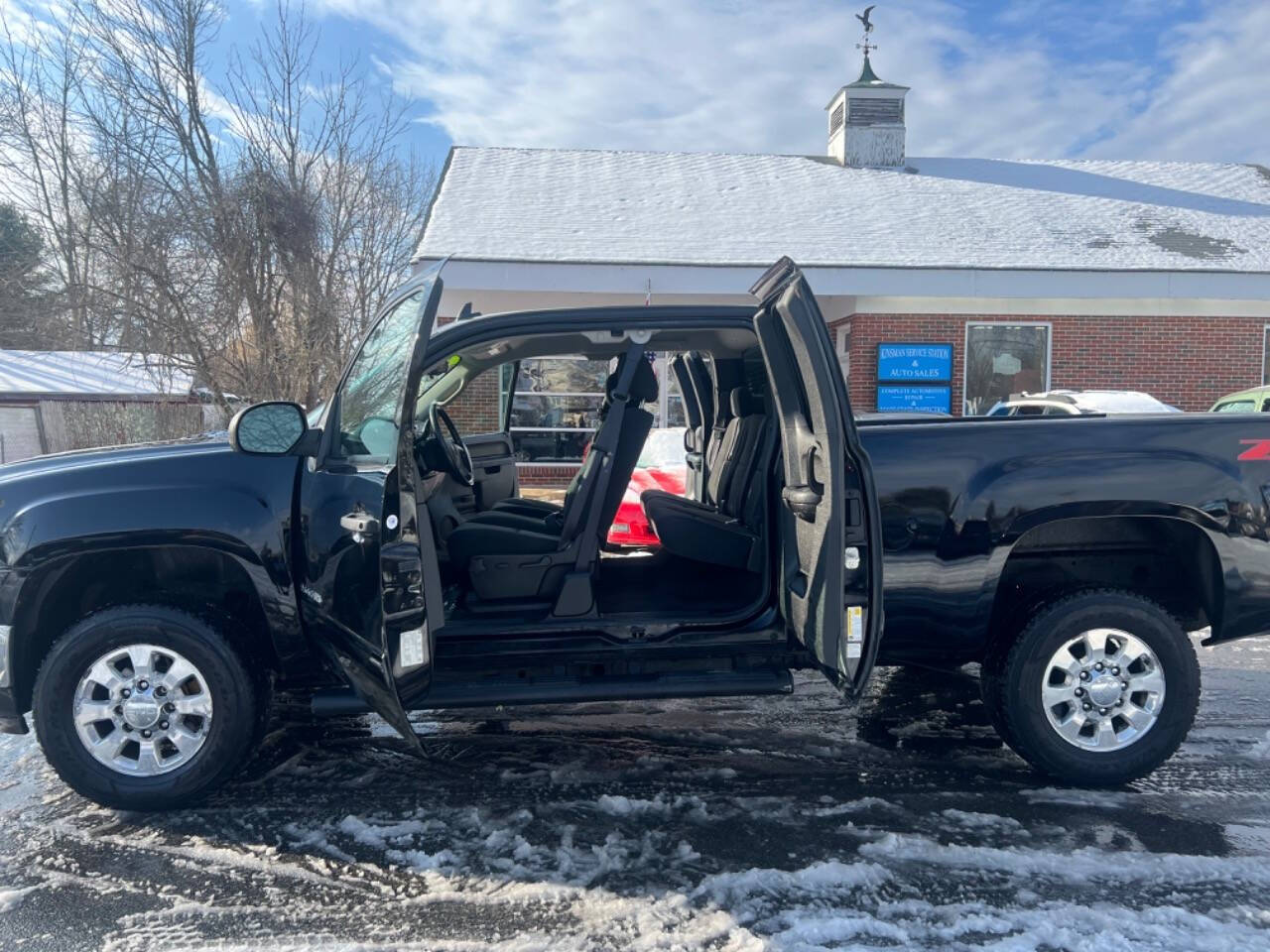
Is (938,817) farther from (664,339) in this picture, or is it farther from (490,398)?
(490,398)

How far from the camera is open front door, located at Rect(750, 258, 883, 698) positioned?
3.02 metres

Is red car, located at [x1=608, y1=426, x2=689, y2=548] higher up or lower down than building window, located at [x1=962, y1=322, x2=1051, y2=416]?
lower down

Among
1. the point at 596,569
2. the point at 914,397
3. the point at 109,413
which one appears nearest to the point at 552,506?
the point at 596,569

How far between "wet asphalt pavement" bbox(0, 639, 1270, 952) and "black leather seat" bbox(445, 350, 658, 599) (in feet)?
2.71

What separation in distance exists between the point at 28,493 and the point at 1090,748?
4.25 meters

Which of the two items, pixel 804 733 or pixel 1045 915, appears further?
pixel 804 733

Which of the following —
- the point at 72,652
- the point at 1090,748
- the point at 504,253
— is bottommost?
the point at 1090,748

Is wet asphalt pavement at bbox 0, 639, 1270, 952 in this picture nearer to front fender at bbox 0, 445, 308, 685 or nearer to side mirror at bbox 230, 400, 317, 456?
front fender at bbox 0, 445, 308, 685

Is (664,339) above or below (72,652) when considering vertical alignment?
above

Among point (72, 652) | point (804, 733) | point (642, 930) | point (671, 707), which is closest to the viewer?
point (642, 930)

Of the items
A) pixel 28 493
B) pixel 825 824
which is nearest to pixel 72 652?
pixel 28 493

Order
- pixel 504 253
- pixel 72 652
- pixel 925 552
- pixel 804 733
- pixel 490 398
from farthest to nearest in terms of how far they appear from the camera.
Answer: pixel 504 253, pixel 490 398, pixel 804 733, pixel 925 552, pixel 72 652

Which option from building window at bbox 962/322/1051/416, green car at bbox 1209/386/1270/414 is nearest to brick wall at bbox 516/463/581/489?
building window at bbox 962/322/1051/416

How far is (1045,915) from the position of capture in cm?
267
